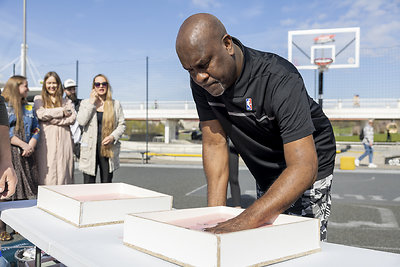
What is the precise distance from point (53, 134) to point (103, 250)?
3.05 m

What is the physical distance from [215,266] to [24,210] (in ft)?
3.37

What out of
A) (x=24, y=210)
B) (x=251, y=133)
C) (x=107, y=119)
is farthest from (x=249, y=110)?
(x=107, y=119)

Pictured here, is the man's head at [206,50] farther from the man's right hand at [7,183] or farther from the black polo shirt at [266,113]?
the man's right hand at [7,183]

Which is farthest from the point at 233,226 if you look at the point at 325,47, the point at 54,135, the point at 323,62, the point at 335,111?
the point at 335,111

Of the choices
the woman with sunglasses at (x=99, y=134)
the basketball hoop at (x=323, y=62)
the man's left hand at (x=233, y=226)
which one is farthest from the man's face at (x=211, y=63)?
the basketball hoop at (x=323, y=62)

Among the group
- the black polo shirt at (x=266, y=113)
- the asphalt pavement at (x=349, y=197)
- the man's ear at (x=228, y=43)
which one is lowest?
the asphalt pavement at (x=349, y=197)

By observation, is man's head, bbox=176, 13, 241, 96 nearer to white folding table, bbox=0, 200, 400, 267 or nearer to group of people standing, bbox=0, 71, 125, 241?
white folding table, bbox=0, 200, 400, 267

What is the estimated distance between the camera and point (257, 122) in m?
1.29

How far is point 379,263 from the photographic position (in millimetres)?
887

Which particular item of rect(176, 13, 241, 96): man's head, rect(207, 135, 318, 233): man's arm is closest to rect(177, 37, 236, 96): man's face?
rect(176, 13, 241, 96): man's head

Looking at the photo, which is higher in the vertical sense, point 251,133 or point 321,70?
point 321,70

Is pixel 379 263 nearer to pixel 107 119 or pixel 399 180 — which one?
pixel 107 119

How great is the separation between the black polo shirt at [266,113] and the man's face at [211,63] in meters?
0.10

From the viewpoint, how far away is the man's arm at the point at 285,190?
0.95 metres
